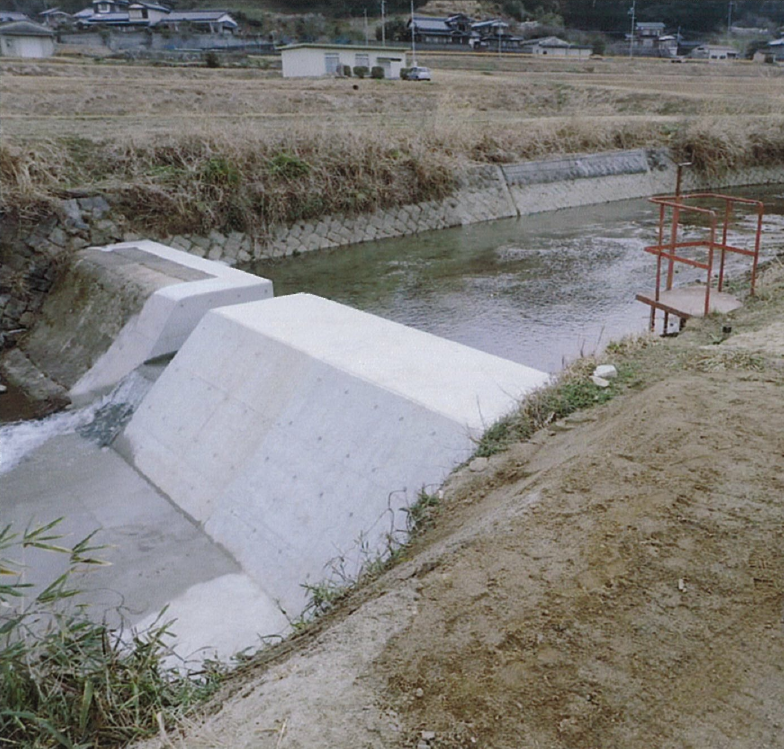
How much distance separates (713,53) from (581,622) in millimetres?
68563

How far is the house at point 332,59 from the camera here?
120 feet

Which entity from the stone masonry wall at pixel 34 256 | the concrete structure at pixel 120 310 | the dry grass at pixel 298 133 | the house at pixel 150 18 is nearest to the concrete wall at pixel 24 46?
the house at pixel 150 18

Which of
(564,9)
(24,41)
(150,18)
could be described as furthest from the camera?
(564,9)

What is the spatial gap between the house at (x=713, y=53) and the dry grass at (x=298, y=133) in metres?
27.9

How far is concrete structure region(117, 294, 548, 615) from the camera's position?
544cm

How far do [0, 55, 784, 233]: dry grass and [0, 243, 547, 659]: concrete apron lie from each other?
557 centimetres

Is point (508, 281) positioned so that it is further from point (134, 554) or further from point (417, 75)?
point (417, 75)

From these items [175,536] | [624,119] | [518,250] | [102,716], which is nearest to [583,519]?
[102,716]

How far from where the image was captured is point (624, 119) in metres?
23.5

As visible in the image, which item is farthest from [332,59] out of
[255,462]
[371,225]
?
[255,462]

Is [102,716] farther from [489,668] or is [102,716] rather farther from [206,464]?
[206,464]

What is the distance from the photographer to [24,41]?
4284 centimetres

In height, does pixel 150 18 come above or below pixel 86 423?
above

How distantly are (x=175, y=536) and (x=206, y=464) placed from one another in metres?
0.74
